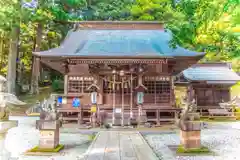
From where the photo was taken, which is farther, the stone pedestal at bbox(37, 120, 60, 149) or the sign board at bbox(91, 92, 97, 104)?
the sign board at bbox(91, 92, 97, 104)

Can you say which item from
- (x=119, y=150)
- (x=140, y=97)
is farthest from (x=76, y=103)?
(x=119, y=150)

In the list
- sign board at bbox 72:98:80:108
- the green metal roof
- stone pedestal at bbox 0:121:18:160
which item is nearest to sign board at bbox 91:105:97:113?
sign board at bbox 72:98:80:108

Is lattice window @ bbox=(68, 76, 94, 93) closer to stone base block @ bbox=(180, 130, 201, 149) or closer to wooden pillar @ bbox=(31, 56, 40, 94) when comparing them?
stone base block @ bbox=(180, 130, 201, 149)

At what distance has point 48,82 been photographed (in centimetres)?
2548

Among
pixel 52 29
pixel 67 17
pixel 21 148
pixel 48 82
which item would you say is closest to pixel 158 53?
pixel 21 148

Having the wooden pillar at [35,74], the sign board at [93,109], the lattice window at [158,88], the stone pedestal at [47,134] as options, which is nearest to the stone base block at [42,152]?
the stone pedestal at [47,134]

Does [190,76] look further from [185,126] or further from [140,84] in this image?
[185,126]

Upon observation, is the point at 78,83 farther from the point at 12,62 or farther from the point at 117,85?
the point at 12,62

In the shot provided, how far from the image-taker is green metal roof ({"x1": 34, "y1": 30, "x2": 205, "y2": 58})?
10477 millimetres

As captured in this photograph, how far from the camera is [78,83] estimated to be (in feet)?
39.3

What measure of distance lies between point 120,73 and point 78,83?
2704 mm

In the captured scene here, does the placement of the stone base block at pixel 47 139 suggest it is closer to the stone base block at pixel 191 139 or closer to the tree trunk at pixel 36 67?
the stone base block at pixel 191 139

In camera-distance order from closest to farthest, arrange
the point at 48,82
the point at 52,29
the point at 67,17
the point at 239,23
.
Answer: the point at 239,23 → the point at 67,17 → the point at 52,29 → the point at 48,82

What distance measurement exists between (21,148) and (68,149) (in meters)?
1.37
